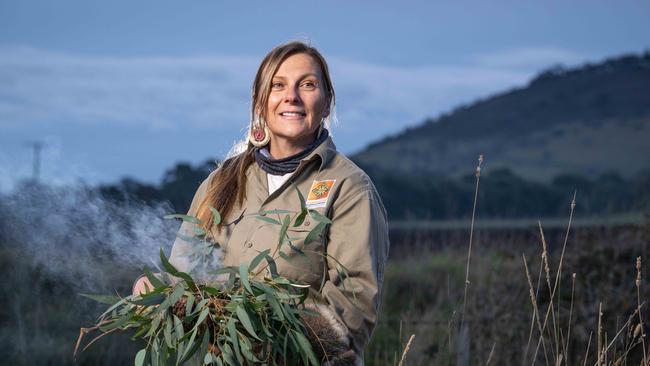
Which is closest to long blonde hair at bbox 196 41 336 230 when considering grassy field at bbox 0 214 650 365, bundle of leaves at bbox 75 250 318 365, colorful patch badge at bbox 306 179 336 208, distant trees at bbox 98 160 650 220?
colorful patch badge at bbox 306 179 336 208

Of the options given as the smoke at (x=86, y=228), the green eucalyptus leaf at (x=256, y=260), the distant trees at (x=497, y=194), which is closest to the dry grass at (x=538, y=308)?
the smoke at (x=86, y=228)

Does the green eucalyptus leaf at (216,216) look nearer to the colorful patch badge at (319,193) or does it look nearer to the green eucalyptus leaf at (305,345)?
the colorful patch badge at (319,193)

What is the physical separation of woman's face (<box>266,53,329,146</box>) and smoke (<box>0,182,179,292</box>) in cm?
63

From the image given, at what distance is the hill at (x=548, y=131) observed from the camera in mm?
67438

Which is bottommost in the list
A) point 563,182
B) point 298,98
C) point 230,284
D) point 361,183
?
point 563,182

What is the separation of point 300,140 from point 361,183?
0.38 meters

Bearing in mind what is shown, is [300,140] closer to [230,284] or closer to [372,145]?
[230,284]

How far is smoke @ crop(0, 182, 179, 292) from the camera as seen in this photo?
390 cm

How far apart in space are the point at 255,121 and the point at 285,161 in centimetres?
26

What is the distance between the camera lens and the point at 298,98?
3621 mm

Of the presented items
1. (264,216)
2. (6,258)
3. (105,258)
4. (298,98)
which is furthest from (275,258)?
(6,258)

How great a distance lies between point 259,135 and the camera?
12.4 ft

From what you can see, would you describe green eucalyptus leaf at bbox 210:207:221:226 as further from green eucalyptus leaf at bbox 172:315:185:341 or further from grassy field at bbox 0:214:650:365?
grassy field at bbox 0:214:650:365

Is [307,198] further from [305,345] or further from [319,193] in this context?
[305,345]
